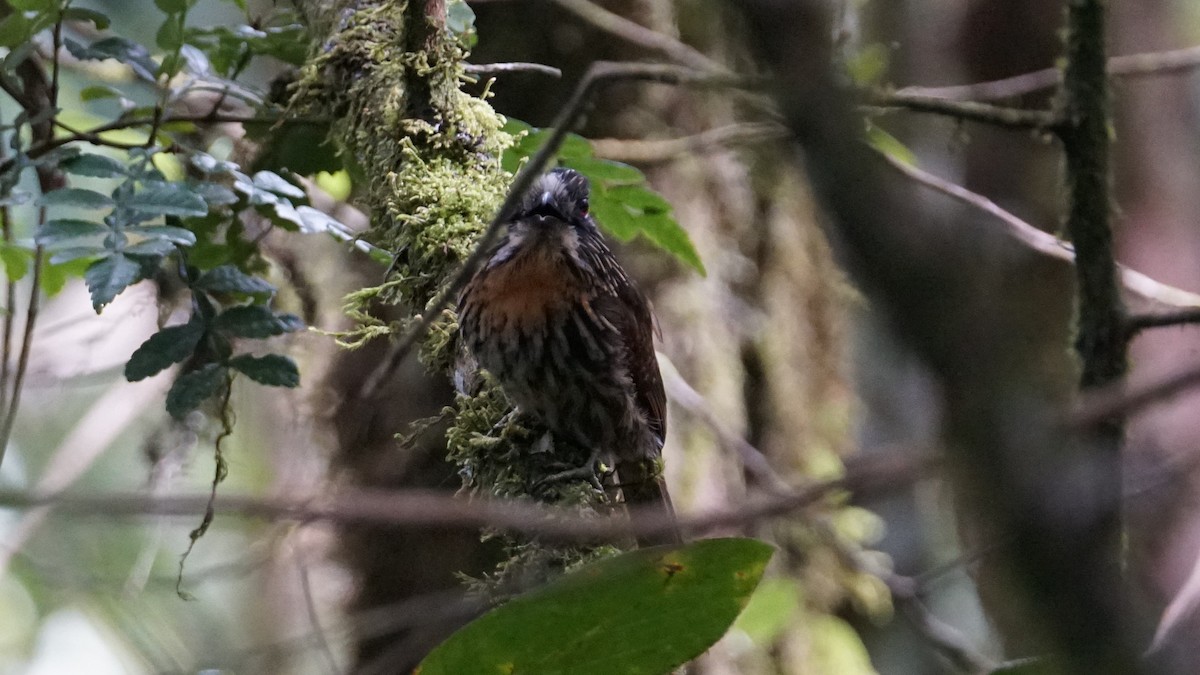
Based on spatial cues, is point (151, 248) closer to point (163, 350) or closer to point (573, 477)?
point (163, 350)

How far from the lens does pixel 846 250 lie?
45 cm

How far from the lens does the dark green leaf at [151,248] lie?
1.75 metres

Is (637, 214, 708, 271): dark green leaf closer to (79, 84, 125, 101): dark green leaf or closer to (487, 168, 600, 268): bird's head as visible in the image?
(487, 168, 600, 268): bird's head

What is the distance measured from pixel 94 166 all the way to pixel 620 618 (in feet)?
4.11

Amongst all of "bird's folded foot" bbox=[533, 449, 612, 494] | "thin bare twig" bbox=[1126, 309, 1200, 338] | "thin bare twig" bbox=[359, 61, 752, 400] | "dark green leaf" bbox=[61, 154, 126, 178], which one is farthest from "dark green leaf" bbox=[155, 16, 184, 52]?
"thin bare twig" bbox=[1126, 309, 1200, 338]

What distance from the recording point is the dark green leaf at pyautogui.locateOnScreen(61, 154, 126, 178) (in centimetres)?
188

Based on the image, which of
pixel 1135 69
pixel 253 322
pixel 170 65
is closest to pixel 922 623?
→ pixel 1135 69

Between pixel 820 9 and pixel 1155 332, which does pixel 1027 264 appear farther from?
pixel 820 9

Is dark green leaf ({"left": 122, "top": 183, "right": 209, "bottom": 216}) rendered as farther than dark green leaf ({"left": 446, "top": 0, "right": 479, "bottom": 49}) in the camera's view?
No

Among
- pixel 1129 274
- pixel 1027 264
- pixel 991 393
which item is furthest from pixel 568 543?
pixel 1027 264

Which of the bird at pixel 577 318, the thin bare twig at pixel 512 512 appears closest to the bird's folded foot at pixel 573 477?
the bird at pixel 577 318

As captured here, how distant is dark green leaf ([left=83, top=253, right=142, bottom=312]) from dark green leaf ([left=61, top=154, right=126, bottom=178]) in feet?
0.68

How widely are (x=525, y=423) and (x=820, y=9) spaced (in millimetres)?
1679

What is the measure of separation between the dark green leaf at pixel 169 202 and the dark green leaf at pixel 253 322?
19 centimetres
